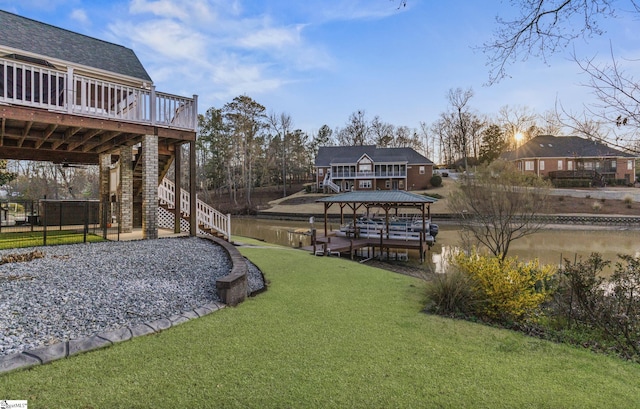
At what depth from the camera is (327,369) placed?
3053 millimetres

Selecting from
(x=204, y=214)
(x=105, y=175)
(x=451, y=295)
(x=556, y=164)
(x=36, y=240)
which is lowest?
(x=451, y=295)

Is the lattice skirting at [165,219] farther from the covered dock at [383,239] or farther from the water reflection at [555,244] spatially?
the water reflection at [555,244]

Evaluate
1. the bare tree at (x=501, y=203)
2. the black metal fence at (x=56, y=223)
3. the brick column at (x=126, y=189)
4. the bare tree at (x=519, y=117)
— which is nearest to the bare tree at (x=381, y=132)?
A: the bare tree at (x=501, y=203)

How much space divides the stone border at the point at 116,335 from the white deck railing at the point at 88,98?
6.45 metres

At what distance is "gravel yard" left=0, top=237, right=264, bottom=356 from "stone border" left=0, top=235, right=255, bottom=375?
0.55 feet

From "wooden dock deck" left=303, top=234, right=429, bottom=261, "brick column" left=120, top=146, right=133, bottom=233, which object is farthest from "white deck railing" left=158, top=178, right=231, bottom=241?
"wooden dock deck" left=303, top=234, right=429, bottom=261

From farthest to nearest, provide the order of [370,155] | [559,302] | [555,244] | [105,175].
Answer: [370,155] < [555,244] < [105,175] < [559,302]

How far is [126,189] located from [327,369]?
10.1 metres

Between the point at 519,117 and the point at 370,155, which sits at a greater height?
the point at 370,155

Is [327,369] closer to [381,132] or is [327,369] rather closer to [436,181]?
[436,181]

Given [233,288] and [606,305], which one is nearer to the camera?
[606,305]

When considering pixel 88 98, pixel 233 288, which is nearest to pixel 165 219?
pixel 88 98

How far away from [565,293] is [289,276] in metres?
5.22

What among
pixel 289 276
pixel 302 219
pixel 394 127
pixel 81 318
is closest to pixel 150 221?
pixel 289 276
